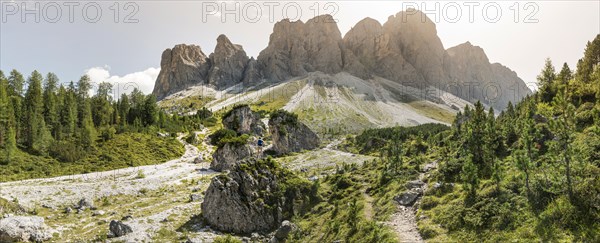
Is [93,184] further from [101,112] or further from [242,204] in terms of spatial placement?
[101,112]

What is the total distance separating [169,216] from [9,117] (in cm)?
6951

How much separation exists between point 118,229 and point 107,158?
57796mm

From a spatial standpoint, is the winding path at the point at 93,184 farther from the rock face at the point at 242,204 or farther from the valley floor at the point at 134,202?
the rock face at the point at 242,204

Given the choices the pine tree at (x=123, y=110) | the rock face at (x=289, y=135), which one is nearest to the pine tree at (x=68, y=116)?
the pine tree at (x=123, y=110)

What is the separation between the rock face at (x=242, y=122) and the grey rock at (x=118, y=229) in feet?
309

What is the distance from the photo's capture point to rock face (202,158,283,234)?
47.8 meters

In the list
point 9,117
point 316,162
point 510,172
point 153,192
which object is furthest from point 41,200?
point 510,172

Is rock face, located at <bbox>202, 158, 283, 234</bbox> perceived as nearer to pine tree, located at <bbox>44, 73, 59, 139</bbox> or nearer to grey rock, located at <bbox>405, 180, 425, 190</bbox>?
grey rock, located at <bbox>405, 180, 425, 190</bbox>

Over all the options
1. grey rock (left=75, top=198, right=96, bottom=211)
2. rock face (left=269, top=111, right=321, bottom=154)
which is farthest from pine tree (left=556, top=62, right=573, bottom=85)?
grey rock (left=75, top=198, right=96, bottom=211)

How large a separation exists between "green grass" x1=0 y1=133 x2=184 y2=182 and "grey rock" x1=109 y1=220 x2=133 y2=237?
138 feet

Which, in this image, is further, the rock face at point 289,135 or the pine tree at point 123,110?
the pine tree at point 123,110

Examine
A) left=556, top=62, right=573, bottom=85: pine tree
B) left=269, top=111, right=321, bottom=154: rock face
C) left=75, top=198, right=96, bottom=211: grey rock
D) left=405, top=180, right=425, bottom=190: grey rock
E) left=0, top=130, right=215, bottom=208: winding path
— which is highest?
left=556, top=62, right=573, bottom=85: pine tree

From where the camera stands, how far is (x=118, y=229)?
42.5 meters

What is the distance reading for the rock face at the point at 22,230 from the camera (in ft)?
128
